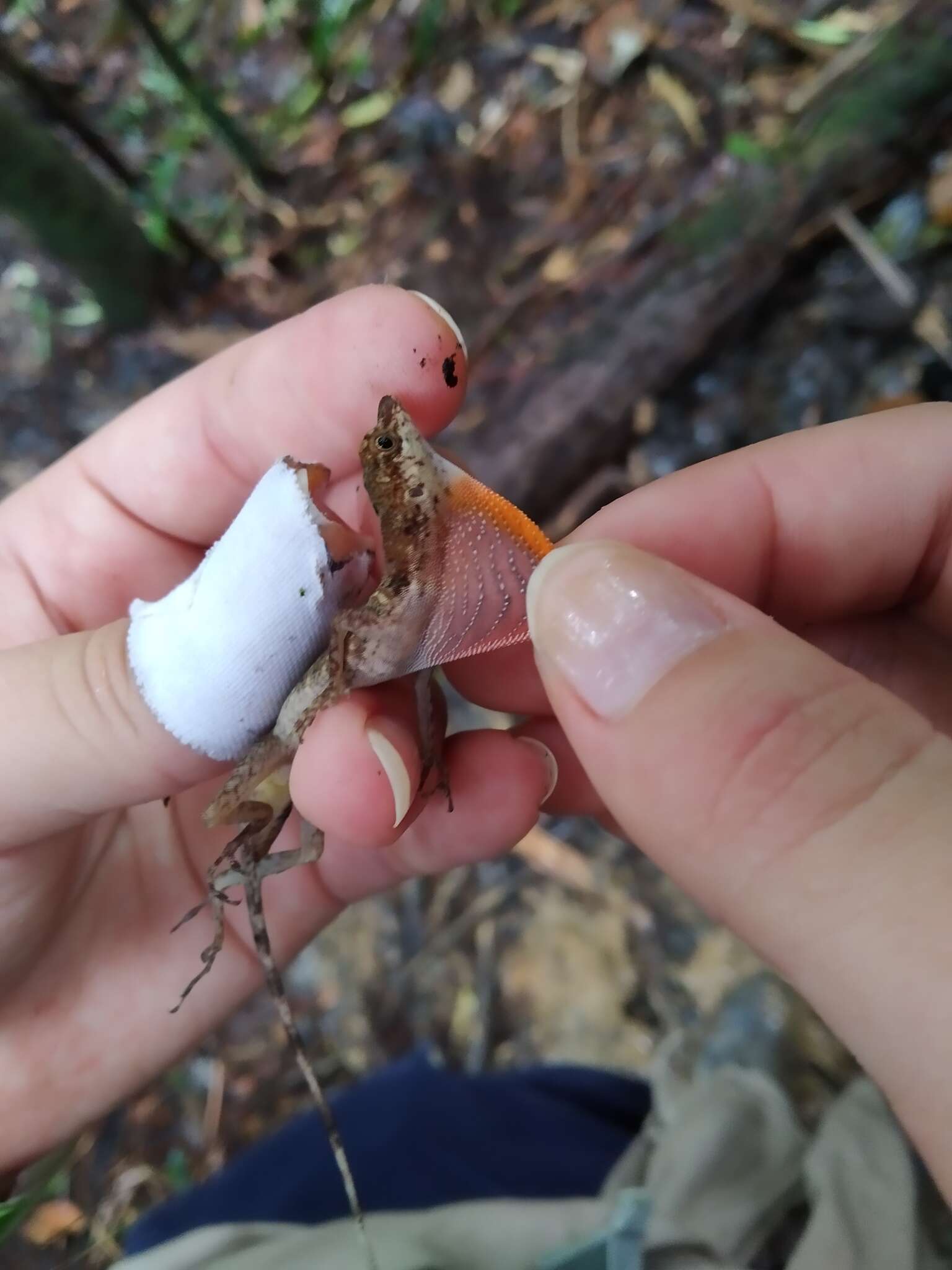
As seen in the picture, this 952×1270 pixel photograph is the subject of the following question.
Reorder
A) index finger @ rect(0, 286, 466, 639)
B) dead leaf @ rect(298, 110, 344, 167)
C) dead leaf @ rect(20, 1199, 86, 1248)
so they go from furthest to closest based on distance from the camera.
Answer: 1. dead leaf @ rect(298, 110, 344, 167)
2. dead leaf @ rect(20, 1199, 86, 1248)
3. index finger @ rect(0, 286, 466, 639)

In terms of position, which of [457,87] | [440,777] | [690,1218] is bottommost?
[690,1218]

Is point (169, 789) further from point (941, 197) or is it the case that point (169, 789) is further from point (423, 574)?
point (941, 197)

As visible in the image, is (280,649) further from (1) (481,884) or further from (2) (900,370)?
(2) (900,370)

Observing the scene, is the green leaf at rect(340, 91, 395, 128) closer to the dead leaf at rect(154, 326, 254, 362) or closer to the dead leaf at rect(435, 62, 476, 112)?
the dead leaf at rect(435, 62, 476, 112)

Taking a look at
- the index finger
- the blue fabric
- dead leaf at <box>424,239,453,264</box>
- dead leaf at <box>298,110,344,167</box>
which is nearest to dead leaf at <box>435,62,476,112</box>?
dead leaf at <box>298,110,344,167</box>

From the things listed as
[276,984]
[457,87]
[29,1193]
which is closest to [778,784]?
[276,984]

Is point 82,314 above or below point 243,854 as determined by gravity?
above

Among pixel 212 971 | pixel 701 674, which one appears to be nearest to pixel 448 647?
pixel 701 674
